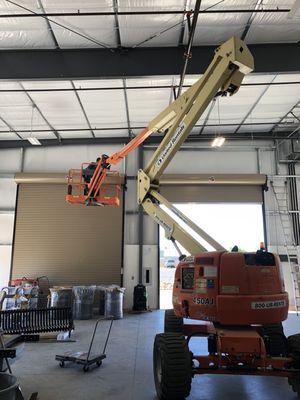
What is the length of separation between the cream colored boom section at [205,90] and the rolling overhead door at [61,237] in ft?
22.1

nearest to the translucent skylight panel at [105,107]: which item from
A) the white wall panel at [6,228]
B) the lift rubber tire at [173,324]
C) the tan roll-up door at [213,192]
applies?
the tan roll-up door at [213,192]

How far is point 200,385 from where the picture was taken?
4938 millimetres

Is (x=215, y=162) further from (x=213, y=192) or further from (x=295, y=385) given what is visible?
(x=295, y=385)

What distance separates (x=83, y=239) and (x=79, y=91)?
5.37 meters

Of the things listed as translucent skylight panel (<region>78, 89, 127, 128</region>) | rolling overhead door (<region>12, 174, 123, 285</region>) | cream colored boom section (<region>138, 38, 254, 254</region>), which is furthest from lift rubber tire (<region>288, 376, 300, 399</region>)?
rolling overhead door (<region>12, 174, 123, 285</region>)

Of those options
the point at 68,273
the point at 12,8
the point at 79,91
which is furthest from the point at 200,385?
the point at 68,273

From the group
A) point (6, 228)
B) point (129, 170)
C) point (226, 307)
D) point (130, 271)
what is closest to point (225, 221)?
point (130, 271)

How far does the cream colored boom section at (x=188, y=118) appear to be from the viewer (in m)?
4.71

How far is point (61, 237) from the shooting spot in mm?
12875

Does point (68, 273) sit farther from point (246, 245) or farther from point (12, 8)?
point (12, 8)

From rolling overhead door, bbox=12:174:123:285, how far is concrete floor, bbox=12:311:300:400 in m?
5.51

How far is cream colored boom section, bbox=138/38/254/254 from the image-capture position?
15.5ft

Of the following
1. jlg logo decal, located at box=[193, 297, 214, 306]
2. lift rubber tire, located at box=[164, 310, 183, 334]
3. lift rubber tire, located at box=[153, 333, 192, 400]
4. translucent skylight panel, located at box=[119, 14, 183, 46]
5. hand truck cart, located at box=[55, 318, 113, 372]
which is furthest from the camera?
translucent skylight panel, located at box=[119, 14, 183, 46]

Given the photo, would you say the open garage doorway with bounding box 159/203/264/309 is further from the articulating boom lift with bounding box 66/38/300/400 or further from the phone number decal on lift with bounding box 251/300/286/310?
the phone number decal on lift with bounding box 251/300/286/310
